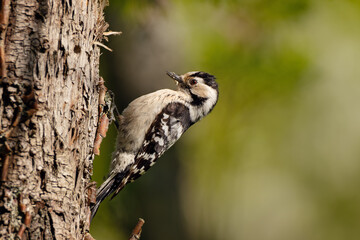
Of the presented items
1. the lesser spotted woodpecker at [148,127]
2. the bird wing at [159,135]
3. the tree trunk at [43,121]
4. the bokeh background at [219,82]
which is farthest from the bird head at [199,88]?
the tree trunk at [43,121]

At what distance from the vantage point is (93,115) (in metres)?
3.59

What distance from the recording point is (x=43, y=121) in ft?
10.2

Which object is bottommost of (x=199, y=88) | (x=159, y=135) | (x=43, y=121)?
(x=159, y=135)

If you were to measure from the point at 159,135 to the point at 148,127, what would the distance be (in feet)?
0.49

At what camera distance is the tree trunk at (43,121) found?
117 inches

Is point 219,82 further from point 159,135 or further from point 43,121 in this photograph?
point 43,121

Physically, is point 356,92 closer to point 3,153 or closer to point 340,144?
point 340,144

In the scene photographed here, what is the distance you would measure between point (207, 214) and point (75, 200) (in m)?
5.91

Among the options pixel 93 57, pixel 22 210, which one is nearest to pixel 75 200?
pixel 22 210

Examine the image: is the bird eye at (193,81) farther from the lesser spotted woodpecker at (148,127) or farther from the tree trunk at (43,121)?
the tree trunk at (43,121)

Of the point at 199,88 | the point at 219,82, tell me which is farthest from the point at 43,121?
the point at 219,82

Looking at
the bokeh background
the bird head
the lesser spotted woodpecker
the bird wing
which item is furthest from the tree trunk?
the bokeh background

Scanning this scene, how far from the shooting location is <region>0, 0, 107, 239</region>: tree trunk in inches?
117

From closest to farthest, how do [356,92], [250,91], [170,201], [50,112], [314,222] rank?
[50,112] → [170,201] → [250,91] → [314,222] → [356,92]
